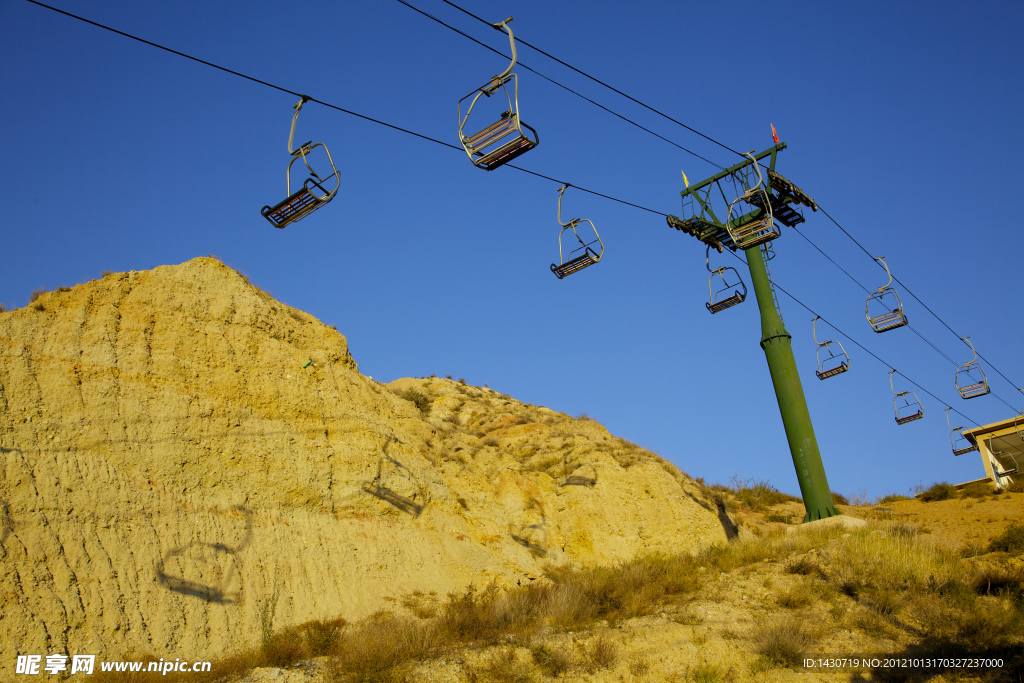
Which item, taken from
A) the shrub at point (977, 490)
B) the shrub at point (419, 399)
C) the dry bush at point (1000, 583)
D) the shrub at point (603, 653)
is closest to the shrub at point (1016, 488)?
the shrub at point (977, 490)

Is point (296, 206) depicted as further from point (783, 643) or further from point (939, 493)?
point (939, 493)

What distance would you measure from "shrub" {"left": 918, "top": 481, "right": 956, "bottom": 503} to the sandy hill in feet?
43.0

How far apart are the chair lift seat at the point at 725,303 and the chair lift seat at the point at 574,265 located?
259 inches

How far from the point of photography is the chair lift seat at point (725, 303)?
58.3 feet

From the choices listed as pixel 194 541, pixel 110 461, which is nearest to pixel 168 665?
pixel 194 541

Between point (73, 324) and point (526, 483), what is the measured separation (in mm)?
12359

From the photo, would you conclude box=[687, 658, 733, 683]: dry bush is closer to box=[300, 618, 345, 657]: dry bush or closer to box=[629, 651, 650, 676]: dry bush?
box=[629, 651, 650, 676]: dry bush

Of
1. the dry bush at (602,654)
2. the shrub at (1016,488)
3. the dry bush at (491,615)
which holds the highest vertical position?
the shrub at (1016,488)

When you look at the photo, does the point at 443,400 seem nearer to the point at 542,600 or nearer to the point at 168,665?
the point at 542,600

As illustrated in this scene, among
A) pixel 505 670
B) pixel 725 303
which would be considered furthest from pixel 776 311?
pixel 505 670

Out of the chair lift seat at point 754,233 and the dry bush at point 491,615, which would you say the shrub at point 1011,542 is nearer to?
the chair lift seat at point 754,233

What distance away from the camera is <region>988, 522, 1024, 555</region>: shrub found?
15.3 m

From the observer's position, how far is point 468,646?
39.0 ft

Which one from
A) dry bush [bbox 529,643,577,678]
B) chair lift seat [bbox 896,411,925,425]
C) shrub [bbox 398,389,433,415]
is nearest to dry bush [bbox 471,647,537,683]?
dry bush [bbox 529,643,577,678]
